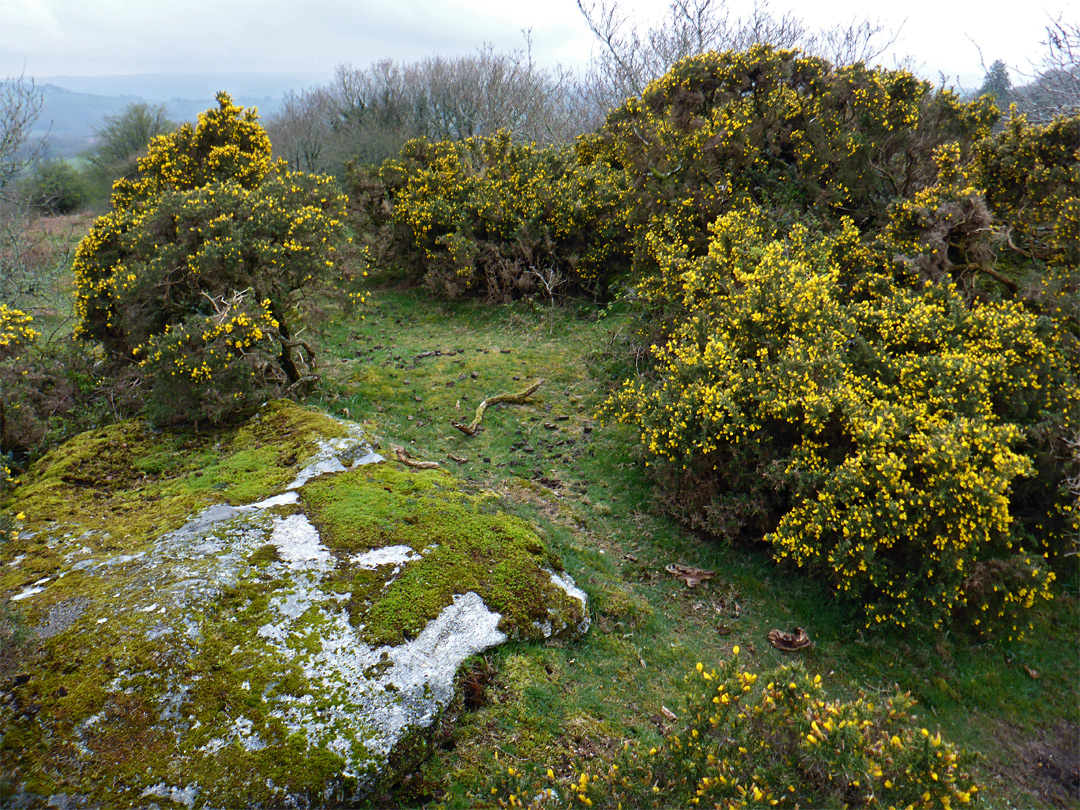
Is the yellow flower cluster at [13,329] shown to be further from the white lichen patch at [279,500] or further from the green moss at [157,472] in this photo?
the white lichen patch at [279,500]

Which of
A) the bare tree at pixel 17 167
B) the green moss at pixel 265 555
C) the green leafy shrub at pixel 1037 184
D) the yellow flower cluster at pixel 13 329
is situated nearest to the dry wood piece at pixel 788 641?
the green moss at pixel 265 555

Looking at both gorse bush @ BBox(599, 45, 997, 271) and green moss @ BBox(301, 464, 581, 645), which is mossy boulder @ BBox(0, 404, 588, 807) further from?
gorse bush @ BBox(599, 45, 997, 271)

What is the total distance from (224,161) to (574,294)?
900 centimetres

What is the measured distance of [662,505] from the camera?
25.4ft

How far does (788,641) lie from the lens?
231 inches

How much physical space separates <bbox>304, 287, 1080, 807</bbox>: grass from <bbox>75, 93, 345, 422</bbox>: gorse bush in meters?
1.52

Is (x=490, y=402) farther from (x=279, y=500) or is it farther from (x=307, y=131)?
(x=307, y=131)

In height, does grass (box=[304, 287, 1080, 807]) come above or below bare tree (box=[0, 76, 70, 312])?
below

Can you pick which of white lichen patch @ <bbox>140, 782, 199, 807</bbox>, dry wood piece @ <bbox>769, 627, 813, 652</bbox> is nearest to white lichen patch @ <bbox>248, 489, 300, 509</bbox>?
white lichen patch @ <bbox>140, 782, 199, 807</bbox>

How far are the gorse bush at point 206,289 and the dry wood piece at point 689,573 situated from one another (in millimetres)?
5972

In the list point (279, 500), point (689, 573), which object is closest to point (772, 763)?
point (689, 573)

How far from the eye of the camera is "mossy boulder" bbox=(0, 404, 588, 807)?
330 cm

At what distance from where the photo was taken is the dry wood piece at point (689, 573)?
662 cm

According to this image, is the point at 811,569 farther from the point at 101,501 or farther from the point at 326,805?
the point at 101,501
